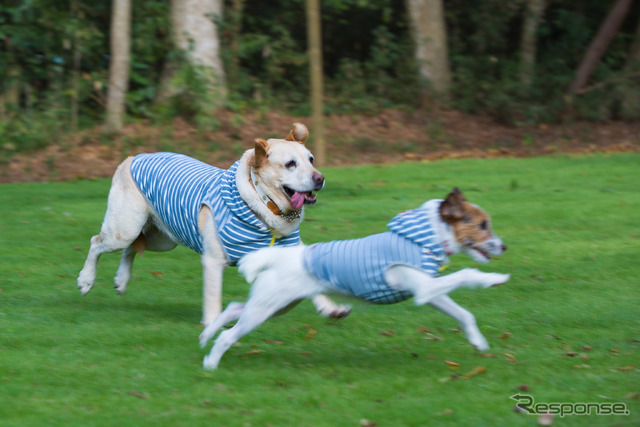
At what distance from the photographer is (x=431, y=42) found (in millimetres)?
Answer: 21016

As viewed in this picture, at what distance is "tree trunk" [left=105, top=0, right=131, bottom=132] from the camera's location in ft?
54.4

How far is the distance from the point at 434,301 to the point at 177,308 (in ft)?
8.90

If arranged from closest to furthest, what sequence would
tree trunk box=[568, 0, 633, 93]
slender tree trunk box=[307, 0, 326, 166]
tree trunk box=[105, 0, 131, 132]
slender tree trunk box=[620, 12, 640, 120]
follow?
slender tree trunk box=[307, 0, 326, 166], tree trunk box=[105, 0, 131, 132], tree trunk box=[568, 0, 633, 93], slender tree trunk box=[620, 12, 640, 120]

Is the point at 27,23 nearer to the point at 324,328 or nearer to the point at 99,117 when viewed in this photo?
the point at 99,117

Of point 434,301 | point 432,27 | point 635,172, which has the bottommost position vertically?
point 635,172

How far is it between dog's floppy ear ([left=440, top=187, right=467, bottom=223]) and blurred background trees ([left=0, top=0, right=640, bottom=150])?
1279cm

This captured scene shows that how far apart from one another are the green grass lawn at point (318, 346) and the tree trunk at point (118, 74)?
6749 mm

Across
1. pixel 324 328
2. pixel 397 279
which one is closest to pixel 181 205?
pixel 324 328

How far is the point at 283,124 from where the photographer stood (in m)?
18.9

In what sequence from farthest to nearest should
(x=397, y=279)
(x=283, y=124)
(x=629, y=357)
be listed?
(x=283, y=124) → (x=629, y=357) → (x=397, y=279)

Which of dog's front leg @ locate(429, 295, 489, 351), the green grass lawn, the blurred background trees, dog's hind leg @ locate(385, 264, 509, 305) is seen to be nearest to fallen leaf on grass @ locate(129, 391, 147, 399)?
the green grass lawn

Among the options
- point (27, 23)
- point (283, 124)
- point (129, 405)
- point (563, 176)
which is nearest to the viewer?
point (129, 405)

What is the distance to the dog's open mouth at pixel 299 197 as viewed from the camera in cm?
605

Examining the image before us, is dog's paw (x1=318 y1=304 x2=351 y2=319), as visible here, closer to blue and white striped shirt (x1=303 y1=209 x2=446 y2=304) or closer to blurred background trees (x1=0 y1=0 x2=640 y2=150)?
blue and white striped shirt (x1=303 y1=209 x2=446 y2=304)
